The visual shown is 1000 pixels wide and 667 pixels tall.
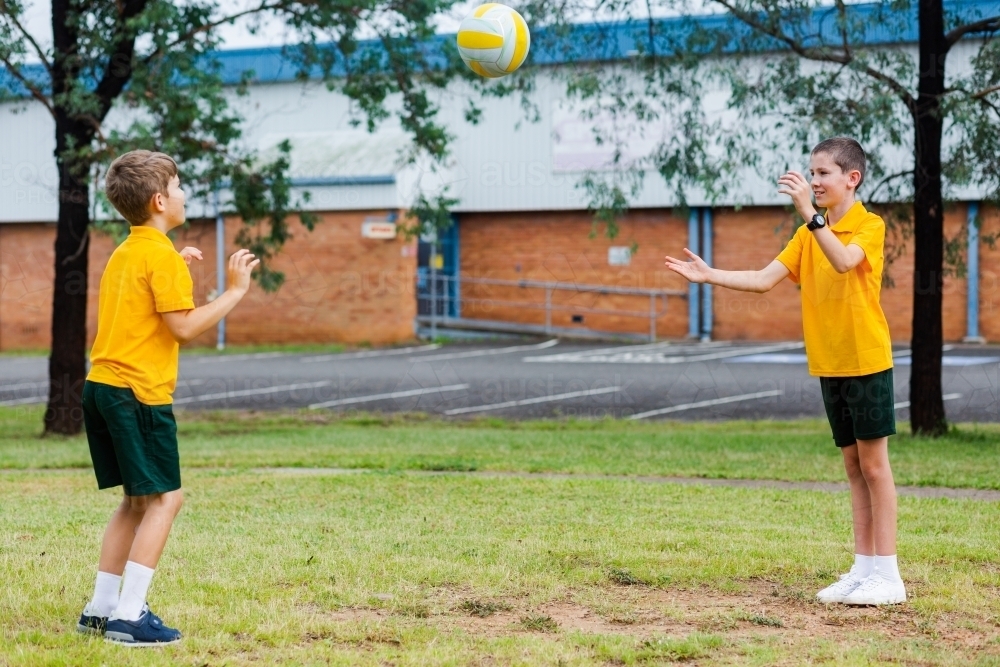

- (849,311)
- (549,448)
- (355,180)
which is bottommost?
(549,448)

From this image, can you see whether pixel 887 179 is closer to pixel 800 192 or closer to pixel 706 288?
pixel 800 192

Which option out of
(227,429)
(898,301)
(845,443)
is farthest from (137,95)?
(898,301)

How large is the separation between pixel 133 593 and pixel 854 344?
3182 millimetres

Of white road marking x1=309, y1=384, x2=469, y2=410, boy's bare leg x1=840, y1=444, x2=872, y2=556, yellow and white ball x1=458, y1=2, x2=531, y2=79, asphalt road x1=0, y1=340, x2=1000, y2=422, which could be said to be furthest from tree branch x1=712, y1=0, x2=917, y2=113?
white road marking x1=309, y1=384, x2=469, y2=410

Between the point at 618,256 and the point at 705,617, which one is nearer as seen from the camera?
the point at 705,617

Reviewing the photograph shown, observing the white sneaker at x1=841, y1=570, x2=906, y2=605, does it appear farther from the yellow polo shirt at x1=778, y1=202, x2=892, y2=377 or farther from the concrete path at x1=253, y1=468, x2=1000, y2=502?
the concrete path at x1=253, y1=468, x2=1000, y2=502

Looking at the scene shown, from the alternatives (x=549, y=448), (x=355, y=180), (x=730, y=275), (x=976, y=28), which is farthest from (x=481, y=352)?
(x=730, y=275)

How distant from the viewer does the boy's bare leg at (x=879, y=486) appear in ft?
17.9

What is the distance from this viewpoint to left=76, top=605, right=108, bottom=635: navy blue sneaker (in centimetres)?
477

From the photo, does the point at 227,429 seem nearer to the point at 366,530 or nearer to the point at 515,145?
the point at 366,530

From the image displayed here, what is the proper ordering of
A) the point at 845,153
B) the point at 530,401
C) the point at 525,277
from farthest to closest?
the point at 525,277, the point at 530,401, the point at 845,153

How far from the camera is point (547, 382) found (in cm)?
1966

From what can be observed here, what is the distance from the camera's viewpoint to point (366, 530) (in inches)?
281

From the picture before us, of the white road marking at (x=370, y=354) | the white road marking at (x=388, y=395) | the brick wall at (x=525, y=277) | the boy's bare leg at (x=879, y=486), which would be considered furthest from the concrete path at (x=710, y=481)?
the brick wall at (x=525, y=277)
